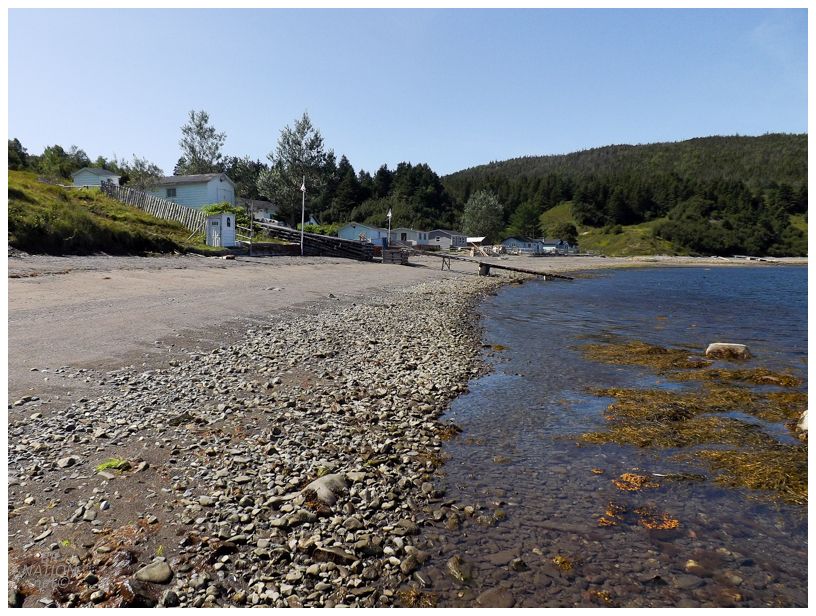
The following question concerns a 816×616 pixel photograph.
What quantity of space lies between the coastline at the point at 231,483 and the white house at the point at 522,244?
113m

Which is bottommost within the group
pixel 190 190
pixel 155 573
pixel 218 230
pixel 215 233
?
pixel 155 573

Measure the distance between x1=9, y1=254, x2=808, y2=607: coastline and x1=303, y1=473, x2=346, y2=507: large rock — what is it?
0.09 metres

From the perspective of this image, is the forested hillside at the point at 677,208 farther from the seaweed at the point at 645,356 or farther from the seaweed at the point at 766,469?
the seaweed at the point at 766,469

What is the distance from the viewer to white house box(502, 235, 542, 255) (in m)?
121

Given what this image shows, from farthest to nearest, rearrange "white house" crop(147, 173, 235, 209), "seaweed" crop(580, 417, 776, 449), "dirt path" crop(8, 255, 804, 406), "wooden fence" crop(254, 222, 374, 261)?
1. "white house" crop(147, 173, 235, 209)
2. "wooden fence" crop(254, 222, 374, 261)
3. "dirt path" crop(8, 255, 804, 406)
4. "seaweed" crop(580, 417, 776, 449)

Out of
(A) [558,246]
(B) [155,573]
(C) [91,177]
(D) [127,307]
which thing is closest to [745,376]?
(B) [155,573]

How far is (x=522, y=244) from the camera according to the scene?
125m

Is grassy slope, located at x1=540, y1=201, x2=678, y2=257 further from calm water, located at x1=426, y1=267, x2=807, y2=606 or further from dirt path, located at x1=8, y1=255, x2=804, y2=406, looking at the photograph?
calm water, located at x1=426, y1=267, x2=807, y2=606

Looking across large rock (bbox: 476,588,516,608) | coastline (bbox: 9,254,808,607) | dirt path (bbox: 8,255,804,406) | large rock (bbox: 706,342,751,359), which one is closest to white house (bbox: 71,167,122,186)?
dirt path (bbox: 8,255,804,406)

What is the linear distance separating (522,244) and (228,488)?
408 ft

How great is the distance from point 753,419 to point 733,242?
155m

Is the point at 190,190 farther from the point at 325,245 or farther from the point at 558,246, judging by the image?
the point at 558,246

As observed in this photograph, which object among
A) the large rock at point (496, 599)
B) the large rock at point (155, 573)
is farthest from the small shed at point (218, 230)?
the large rock at point (496, 599)

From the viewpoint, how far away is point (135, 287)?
20.7m
